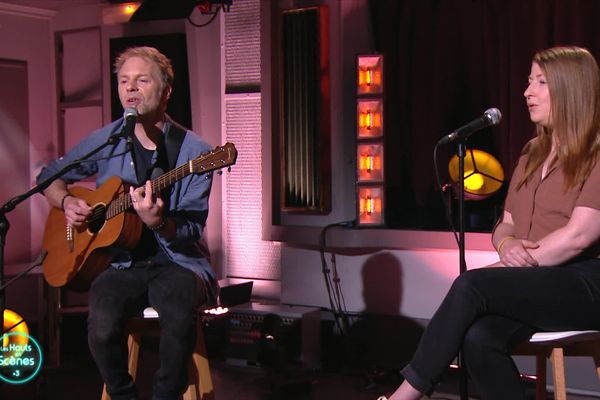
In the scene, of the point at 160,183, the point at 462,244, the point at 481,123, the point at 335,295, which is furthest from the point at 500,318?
the point at 335,295

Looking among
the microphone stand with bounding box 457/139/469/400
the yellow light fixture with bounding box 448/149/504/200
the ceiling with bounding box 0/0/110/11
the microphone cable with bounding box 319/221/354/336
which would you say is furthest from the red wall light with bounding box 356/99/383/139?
the ceiling with bounding box 0/0/110/11

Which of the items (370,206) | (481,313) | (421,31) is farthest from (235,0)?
(481,313)

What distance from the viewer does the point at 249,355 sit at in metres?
4.03

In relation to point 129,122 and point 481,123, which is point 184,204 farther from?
point 481,123

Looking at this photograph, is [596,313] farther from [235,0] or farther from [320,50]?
[235,0]

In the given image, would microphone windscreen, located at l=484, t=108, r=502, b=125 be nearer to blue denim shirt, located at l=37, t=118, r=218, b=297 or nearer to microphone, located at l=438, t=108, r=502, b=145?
microphone, located at l=438, t=108, r=502, b=145

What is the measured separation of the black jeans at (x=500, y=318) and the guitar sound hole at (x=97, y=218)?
1291mm

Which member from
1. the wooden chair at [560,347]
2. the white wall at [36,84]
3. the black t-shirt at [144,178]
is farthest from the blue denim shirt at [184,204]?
the white wall at [36,84]

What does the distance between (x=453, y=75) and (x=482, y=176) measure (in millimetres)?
616

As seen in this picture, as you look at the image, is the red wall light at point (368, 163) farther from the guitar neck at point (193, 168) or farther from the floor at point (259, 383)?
the guitar neck at point (193, 168)

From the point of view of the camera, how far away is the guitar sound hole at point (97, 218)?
2.77 metres

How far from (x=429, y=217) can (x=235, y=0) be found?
6.25ft

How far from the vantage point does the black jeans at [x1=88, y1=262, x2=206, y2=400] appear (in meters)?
2.58

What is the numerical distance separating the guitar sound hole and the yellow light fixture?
1.80 metres
